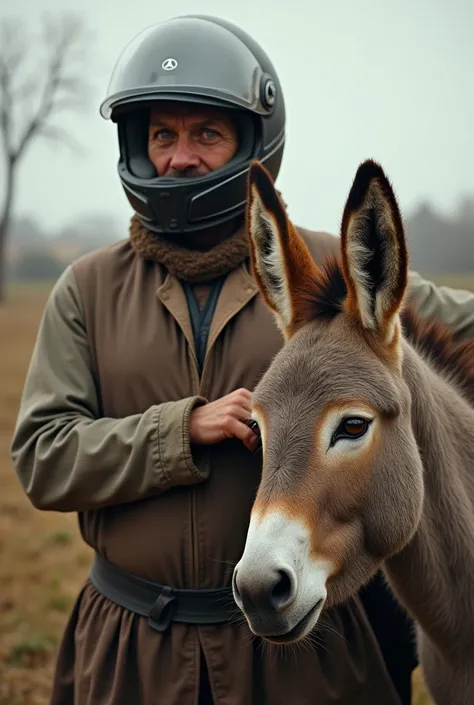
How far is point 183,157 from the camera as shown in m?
2.99

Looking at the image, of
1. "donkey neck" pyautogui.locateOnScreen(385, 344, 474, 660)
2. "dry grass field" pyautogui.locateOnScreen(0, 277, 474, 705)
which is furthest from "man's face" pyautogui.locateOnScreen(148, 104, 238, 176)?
"dry grass field" pyautogui.locateOnScreen(0, 277, 474, 705)

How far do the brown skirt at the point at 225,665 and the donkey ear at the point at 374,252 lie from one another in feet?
3.48

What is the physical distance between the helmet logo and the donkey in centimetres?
83

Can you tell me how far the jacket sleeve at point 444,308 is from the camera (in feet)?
10.2

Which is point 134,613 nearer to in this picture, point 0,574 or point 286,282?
point 286,282

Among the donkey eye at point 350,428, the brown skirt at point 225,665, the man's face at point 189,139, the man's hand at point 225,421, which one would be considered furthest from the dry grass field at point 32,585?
the man's face at point 189,139

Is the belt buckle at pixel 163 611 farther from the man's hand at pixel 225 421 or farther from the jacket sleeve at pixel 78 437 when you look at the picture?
the man's hand at pixel 225 421

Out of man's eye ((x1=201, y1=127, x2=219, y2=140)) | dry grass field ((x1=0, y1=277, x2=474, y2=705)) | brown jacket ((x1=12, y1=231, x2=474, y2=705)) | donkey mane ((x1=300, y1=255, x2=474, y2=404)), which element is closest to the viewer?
brown jacket ((x1=12, y1=231, x2=474, y2=705))

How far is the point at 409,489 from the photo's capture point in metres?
2.27

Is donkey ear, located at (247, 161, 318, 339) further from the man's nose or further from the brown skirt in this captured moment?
the brown skirt

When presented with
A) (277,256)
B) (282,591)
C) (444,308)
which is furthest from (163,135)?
(282,591)

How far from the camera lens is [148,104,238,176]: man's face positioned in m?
3.03

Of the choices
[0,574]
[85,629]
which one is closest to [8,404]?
[0,574]

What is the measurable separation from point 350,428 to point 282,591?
476mm
